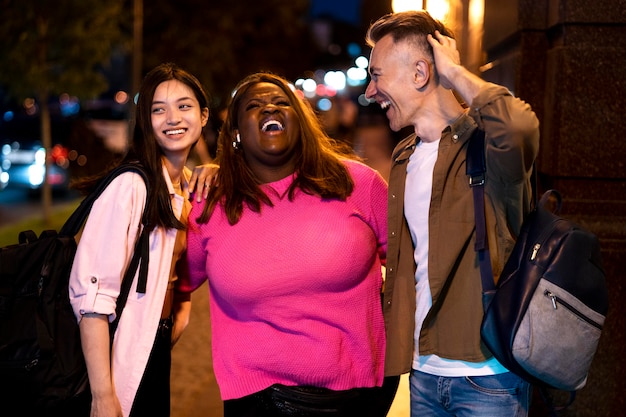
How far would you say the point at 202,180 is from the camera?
11.2 feet

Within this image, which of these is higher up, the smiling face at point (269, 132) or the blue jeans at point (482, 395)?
the smiling face at point (269, 132)

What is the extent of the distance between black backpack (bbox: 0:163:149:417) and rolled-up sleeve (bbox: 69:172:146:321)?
72 mm

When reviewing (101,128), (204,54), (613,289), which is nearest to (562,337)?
(613,289)

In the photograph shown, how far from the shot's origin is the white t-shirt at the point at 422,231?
8.95 feet

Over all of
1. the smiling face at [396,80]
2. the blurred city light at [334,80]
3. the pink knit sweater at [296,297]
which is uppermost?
the blurred city light at [334,80]

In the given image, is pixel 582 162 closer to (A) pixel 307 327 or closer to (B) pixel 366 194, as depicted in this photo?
(B) pixel 366 194

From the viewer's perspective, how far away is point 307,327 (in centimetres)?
291

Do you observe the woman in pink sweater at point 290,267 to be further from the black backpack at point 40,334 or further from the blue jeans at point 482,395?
the black backpack at point 40,334

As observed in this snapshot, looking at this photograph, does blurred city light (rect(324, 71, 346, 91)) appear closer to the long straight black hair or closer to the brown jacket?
the long straight black hair

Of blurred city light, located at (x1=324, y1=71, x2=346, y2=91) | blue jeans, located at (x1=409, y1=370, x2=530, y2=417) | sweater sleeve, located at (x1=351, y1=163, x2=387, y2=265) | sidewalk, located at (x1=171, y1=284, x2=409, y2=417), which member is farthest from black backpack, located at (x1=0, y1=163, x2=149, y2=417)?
blurred city light, located at (x1=324, y1=71, x2=346, y2=91)

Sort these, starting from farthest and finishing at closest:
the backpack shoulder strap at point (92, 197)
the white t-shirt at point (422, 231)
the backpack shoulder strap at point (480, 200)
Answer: the backpack shoulder strap at point (92, 197), the white t-shirt at point (422, 231), the backpack shoulder strap at point (480, 200)

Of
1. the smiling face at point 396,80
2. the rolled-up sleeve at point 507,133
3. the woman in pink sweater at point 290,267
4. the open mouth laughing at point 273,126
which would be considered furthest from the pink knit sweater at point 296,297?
the rolled-up sleeve at point 507,133

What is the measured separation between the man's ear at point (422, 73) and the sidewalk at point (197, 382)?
10.2ft

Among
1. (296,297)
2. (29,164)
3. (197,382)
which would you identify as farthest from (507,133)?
(29,164)
